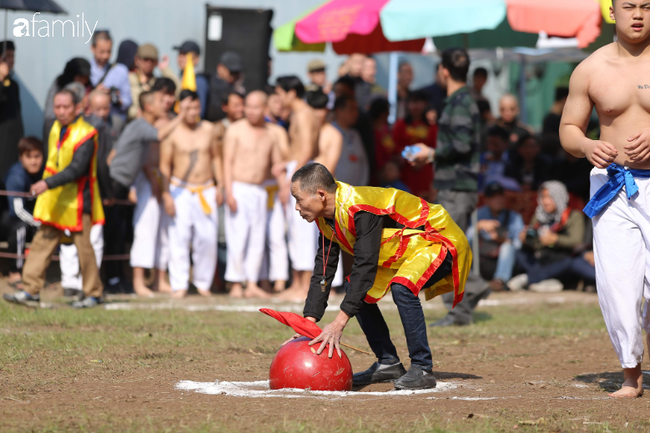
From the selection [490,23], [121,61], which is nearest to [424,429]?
[490,23]

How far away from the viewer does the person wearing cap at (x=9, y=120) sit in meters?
10.9

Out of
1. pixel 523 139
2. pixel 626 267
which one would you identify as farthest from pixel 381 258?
pixel 523 139

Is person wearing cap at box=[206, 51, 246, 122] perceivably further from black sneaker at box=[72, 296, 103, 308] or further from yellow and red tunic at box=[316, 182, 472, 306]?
yellow and red tunic at box=[316, 182, 472, 306]

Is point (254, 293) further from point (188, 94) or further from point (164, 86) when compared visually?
point (164, 86)

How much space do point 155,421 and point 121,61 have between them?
910cm

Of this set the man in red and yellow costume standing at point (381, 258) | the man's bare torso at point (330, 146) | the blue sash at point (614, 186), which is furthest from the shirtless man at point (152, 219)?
the blue sash at point (614, 186)

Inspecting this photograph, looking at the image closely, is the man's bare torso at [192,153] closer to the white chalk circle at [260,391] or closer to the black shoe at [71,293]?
the black shoe at [71,293]

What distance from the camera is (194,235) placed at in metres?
10.8

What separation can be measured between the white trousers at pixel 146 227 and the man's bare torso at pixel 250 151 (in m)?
1.05

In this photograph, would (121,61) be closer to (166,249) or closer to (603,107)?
(166,249)

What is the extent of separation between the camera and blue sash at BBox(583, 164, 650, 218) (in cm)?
513

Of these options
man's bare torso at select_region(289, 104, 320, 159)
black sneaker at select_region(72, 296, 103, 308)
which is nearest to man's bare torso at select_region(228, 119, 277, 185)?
man's bare torso at select_region(289, 104, 320, 159)

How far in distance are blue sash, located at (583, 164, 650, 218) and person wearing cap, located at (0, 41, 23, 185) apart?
7.97 m

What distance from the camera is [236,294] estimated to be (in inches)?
424
